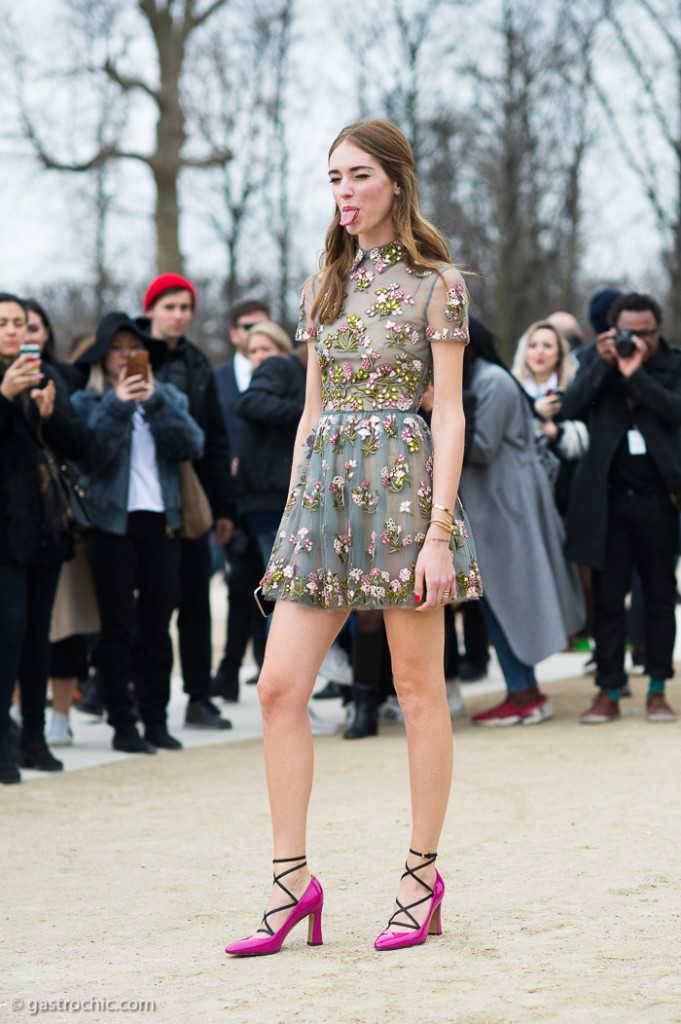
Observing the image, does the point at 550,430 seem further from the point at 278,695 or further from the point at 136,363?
the point at 278,695

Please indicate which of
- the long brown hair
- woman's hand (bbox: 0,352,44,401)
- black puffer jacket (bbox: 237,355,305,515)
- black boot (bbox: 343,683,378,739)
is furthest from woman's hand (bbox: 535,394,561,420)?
the long brown hair

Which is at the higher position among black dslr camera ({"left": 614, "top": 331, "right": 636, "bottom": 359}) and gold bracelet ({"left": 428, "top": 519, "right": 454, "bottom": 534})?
black dslr camera ({"left": 614, "top": 331, "right": 636, "bottom": 359})

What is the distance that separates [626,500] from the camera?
6.90 meters

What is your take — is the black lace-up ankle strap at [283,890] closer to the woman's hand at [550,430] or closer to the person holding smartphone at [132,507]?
the person holding smartphone at [132,507]

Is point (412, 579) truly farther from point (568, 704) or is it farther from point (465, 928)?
point (568, 704)

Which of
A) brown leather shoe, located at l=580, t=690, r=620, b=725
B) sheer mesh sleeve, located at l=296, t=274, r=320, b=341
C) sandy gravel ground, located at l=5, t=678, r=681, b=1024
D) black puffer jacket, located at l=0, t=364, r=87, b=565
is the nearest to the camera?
sandy gravel ground, located at l=5, t=678, r=681, b=1024

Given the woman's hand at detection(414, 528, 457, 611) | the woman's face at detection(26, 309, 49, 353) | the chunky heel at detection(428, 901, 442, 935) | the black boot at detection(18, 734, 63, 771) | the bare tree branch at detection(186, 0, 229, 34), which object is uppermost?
the bare tree branch at detection(186, 0, 229, 34)

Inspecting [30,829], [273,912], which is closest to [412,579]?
[273,912]

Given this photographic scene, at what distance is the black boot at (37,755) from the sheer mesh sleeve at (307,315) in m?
3.18

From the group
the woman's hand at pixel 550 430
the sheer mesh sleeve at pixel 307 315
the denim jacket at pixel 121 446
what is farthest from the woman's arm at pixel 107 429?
the sheer mesh sleeve at pixel 307 315

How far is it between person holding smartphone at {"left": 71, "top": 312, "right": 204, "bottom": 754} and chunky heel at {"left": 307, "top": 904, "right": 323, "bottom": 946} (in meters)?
3.28

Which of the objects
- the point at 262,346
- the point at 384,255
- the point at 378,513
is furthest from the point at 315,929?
the point at 262,346

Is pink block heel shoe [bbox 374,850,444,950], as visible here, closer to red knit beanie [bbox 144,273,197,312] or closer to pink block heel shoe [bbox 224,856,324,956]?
pink block heel shoe [bbox 224,856,324,956]

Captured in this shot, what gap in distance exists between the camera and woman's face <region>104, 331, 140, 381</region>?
6789 mm
